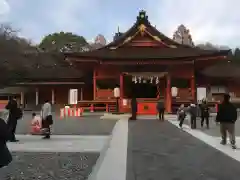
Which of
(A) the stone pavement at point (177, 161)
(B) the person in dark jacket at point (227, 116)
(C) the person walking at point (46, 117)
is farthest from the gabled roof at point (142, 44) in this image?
(B) the person in dark jacket at point (227, 116)

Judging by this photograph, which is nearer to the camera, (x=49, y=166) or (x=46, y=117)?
(x=49, y=166)

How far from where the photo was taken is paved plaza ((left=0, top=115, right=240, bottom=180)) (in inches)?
308

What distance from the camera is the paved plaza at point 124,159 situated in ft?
25.7

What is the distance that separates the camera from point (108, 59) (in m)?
33.2

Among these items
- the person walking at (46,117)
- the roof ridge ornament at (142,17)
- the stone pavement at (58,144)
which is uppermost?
the roof ridge ornament at (142,17)

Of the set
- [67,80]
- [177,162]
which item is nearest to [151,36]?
[67,80]

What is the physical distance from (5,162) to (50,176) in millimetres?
2386

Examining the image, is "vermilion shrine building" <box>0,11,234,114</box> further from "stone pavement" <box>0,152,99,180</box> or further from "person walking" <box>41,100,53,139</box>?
"stone pavement" <box>0,152,99,180</box>

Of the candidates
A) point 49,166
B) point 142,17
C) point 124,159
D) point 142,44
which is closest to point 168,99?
point 142,44

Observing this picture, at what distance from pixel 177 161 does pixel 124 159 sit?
137cm

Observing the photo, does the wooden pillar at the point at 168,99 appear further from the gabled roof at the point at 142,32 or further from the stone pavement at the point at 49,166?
the stone pavement at the point at 49,166

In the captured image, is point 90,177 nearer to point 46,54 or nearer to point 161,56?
point 161,56

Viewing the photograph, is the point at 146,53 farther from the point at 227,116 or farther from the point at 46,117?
the point at 227,116

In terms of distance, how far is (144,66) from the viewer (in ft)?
114
